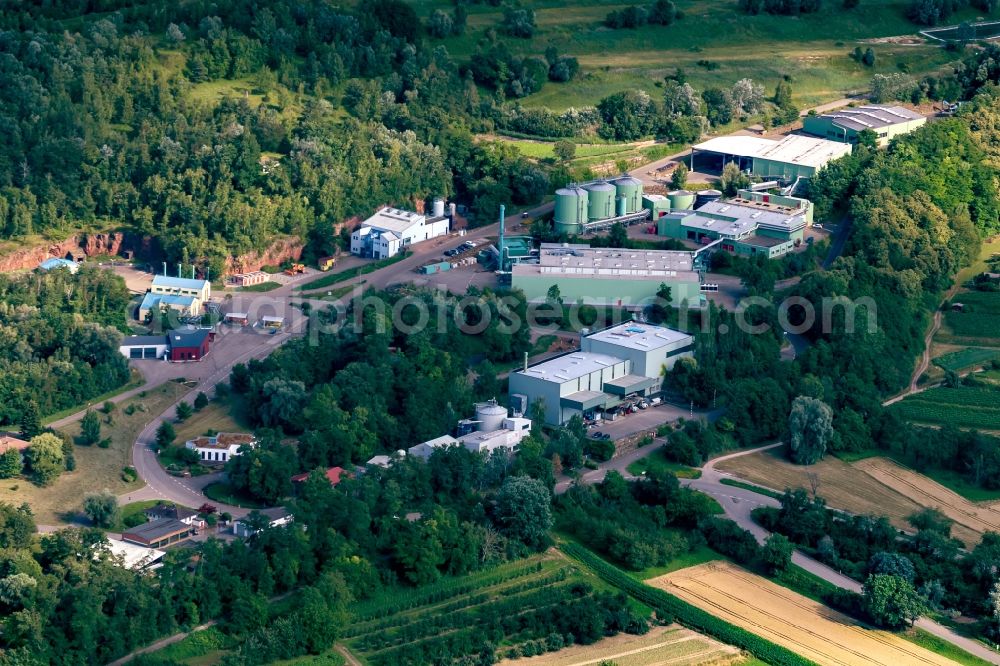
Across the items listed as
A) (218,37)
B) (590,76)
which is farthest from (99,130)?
(590,76)

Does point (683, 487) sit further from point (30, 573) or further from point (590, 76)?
point (590, 76)

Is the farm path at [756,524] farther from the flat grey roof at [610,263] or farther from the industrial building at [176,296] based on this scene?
the industrial building at [176,296]

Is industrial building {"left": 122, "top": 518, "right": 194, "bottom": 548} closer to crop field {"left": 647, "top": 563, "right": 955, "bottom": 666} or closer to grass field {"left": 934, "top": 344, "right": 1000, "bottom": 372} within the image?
crop field {"left": 647, "top": 563, "right": 955, "bottom": 666}

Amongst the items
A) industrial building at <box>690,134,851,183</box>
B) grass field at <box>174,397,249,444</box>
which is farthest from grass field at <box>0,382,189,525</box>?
industrial building at <box>690,134,851,183</box>

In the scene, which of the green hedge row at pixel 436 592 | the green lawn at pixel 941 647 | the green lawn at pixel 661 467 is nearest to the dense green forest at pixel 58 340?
Answer: the green hedge row at pixel 436 592

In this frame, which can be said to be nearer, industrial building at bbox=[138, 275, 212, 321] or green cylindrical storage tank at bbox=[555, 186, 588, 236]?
industrial building at bbox=[138, 275, 212, 321]

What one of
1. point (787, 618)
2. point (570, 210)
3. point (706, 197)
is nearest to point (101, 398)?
point (570, 210)

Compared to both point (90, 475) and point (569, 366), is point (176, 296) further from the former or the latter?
point (569, 366)
